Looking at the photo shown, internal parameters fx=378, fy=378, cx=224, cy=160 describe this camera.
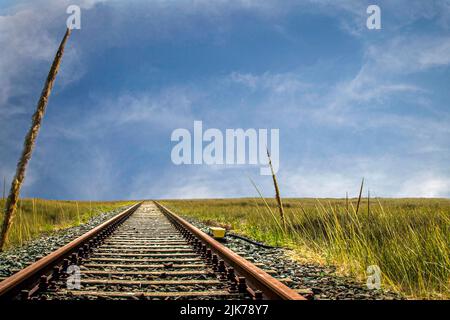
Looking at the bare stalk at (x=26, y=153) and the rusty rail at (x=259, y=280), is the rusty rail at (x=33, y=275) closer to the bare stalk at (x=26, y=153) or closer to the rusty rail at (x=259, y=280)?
the rusty rail at (x=259, y=280)

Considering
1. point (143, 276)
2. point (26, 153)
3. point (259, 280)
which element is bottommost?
point (143, 276)

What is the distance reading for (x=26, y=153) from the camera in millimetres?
7285

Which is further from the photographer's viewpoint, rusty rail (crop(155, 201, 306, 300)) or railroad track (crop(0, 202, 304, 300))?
railroad track (crop(0, 202, 304, 300))

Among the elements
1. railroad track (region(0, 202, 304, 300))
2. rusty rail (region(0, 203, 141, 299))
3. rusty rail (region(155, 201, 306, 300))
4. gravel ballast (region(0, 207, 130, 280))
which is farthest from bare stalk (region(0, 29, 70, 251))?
rusty rail (region(155, 201, 306, 300))

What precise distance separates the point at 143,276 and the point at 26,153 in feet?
13.9

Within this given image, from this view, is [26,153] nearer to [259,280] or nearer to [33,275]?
[33,275]

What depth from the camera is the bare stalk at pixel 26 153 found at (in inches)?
278

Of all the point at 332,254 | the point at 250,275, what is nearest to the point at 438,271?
the point at 332,254

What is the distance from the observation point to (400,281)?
4641 mm

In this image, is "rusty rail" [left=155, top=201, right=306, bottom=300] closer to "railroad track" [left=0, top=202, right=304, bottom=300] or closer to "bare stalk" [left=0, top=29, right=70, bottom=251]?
"railroad track" [left=0, top=202, right=304, bottom=300]

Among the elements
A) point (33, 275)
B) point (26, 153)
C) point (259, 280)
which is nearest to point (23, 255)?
point (26, 153)

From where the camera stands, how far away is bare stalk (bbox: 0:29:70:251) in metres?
7.06

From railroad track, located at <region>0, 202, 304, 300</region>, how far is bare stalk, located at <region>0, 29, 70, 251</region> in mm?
1742
